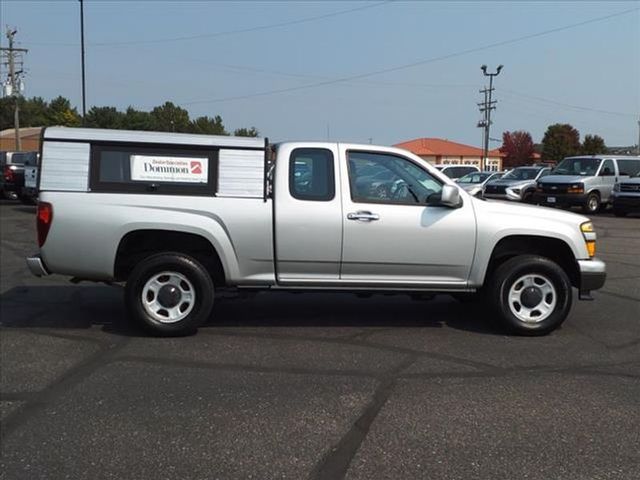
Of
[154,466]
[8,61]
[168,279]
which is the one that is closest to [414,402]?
[154,466]

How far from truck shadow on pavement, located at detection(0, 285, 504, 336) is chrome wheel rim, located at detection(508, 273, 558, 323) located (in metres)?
0.32

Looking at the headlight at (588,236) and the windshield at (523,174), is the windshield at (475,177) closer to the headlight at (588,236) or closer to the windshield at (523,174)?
the windshield at (523,174)

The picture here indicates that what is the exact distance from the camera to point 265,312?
6902 mm

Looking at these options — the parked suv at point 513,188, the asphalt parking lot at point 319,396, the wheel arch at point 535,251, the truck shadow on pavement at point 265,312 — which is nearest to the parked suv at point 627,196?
the parked suv at point 513,188

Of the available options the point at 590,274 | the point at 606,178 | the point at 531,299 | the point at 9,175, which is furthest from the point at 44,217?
the point at 606,178

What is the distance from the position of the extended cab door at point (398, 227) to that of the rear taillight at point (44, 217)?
8.82 ft

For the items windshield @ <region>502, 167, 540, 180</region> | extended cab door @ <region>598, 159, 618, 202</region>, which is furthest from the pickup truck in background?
extended cab door @ <region>598, 159, 618, 202</region>

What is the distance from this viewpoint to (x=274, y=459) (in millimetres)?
3486

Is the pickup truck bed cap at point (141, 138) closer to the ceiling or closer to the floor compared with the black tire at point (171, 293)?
closer to the ceiling

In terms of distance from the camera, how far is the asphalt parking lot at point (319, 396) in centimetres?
346

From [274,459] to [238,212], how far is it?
9.00 ft

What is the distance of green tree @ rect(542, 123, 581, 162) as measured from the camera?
80875 mm

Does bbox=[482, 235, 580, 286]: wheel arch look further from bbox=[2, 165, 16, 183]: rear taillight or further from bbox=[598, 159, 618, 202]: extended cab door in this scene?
bbox=[2, 165, 16, 183]: rear taillight

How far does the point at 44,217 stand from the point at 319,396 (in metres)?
3.08
